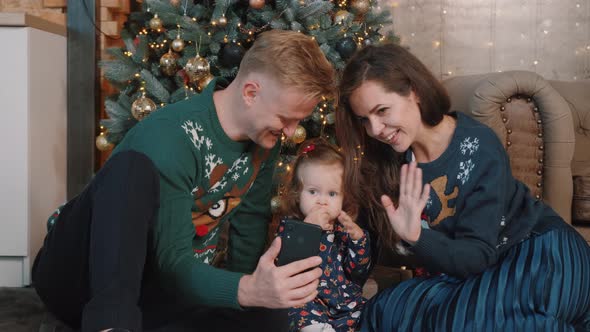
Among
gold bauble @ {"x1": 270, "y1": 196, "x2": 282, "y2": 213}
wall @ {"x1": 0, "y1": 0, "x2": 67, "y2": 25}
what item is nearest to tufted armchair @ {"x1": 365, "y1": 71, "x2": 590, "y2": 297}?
gold bauble @ {"x1": 270, "y1": 196, "x2": 282, "y2": 213}

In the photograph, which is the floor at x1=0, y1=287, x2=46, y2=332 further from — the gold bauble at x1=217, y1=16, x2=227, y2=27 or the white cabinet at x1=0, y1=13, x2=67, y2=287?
the gold bauble at x1=217, y1=16, x2=227, y2=27

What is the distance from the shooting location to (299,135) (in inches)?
78.0

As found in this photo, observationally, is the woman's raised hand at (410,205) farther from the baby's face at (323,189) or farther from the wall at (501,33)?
the wall at (501,33)

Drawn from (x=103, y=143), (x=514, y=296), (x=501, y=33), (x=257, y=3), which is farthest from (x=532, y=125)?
(x=103, y=143)

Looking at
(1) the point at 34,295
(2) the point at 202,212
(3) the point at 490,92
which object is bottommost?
(1) the point at 34,295

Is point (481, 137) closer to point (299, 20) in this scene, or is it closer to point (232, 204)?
point (232, 204)

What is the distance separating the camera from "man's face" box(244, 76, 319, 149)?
1169mm

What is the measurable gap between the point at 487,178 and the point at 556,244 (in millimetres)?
219

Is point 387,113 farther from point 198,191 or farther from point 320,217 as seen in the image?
point 198,191

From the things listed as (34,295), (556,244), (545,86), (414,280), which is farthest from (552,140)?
(34,295)

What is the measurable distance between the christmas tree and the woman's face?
1.95ft

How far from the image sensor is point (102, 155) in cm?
257

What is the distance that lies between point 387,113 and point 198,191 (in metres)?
0.44

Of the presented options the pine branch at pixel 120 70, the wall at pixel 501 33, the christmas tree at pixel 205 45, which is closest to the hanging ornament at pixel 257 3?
the christmas tree at pixel 205 45
